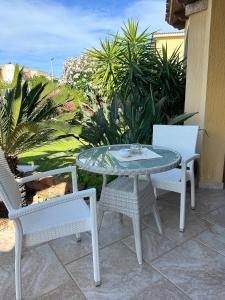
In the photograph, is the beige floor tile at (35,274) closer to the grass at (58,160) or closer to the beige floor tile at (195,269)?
the beige floor tile at (195,269)

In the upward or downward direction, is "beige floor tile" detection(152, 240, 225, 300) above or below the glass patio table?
below

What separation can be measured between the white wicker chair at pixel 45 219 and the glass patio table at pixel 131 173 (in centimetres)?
35

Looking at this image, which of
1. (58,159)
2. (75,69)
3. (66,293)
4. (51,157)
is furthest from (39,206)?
(75,69)

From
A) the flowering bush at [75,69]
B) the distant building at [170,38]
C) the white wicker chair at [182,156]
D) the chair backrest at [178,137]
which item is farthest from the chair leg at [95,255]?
the distant building at [170,38]

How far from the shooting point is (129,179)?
99.3 inches

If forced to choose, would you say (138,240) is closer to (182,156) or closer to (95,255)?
(95,255)

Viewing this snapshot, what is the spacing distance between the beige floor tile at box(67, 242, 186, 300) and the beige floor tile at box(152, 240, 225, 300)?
100 millimetres

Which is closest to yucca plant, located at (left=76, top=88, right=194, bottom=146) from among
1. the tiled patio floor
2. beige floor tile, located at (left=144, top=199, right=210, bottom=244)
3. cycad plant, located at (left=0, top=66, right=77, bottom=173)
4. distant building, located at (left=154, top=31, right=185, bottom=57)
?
cycad plant, located at (left=0, top=66, right=77, bottom=173)

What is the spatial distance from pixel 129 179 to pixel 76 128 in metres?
0.94

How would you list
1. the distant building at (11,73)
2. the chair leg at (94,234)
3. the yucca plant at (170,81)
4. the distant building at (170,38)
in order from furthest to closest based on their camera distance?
A: the distant building at (170,38)
the yucca plant at (170,81)
the distant building at (11,73)
the chair leg at (94,234)

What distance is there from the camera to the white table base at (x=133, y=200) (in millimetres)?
2057

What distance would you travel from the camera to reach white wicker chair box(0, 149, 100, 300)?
158cm

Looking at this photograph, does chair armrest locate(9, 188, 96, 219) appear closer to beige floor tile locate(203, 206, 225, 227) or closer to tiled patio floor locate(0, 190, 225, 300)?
tiled patio floor locate(0, 190, 225, 300)

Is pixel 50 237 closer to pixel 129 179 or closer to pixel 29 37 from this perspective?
pixel 129 179
